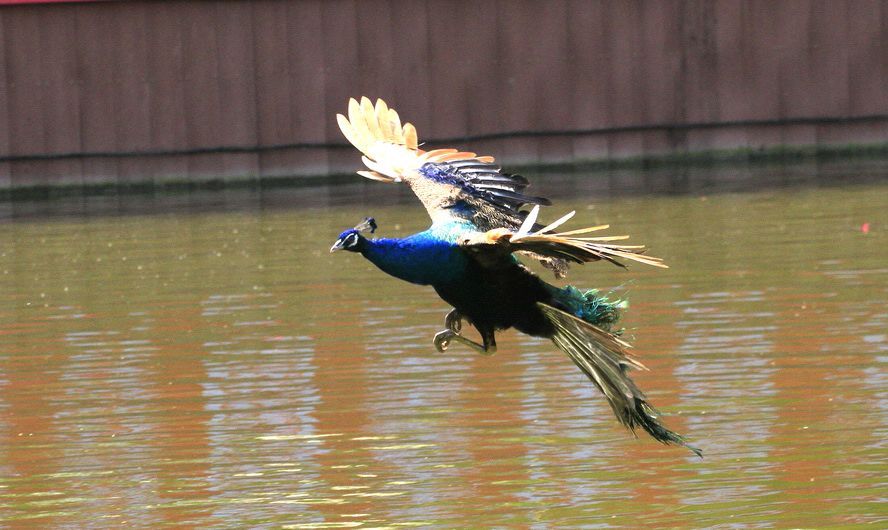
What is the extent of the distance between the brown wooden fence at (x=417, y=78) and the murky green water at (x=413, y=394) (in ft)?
15.1

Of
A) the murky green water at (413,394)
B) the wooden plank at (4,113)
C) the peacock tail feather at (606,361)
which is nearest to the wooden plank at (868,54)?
the murky green water at (413,394)

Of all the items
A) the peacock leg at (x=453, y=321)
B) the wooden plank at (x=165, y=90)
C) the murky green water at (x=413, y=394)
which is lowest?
the murky green water at (x=413, y=394)

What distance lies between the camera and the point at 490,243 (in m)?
6.45

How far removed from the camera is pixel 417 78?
776 inches

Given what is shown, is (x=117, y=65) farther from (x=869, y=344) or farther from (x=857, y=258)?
(x=869, y=344)

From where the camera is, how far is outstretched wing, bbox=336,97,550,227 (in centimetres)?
730

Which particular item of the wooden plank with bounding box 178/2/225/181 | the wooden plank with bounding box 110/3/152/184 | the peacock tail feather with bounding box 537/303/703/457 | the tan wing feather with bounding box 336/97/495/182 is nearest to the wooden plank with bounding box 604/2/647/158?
the wooden plank with bounding box 178/2/225/181

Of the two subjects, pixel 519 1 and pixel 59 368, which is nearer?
pixel 59 368

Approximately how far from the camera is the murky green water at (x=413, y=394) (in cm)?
718

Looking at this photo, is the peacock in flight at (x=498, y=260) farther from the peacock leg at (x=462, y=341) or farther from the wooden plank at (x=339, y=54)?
the wooden plank at (x=339, y=54)

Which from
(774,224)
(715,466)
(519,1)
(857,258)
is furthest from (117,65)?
(715,466)

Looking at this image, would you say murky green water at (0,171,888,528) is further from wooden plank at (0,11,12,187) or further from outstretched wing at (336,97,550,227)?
wooden plank at (0,11,12,187)

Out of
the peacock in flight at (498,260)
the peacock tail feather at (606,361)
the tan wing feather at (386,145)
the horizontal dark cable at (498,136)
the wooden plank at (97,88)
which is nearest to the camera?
the peacock in flight at (498,260)

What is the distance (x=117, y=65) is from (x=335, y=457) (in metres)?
12.4
